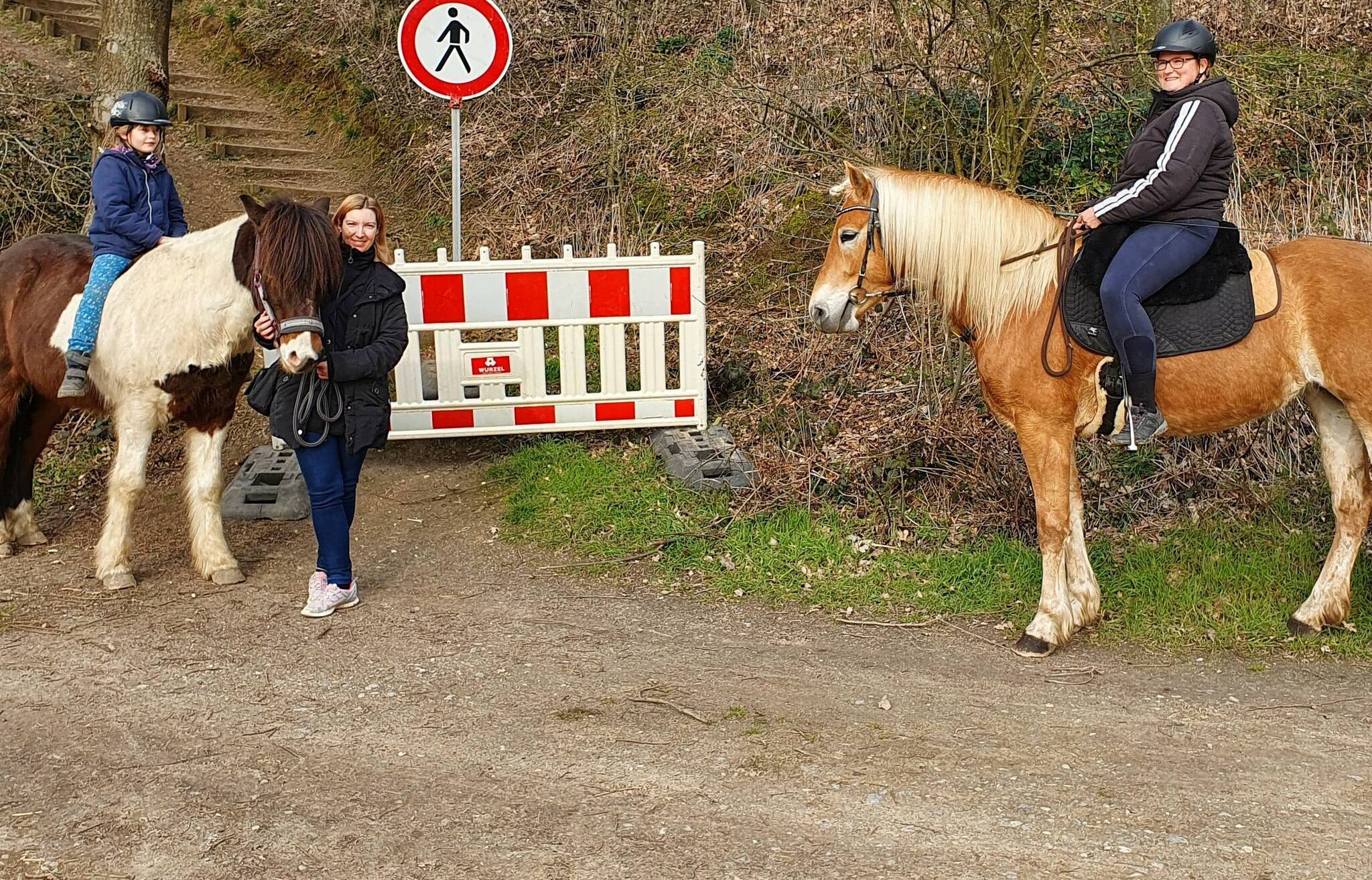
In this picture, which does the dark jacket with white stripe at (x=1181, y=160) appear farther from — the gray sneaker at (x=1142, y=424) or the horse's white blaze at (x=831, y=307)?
the horse's white blaze at (x=831, y=307)

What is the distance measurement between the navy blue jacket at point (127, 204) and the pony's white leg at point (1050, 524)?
4.61m

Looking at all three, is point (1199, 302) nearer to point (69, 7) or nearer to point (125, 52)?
point (125, 52)

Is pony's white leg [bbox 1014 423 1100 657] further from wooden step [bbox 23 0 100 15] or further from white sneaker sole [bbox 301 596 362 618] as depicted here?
wooden step [bbox 23 0 100 15]

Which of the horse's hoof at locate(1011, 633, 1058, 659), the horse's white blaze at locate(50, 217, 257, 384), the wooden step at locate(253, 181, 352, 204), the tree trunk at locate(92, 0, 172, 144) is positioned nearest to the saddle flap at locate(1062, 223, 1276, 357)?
the horse's hoof at locate(1011, 633, 1058, 659)

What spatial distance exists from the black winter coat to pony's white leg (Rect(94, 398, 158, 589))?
3.03 feet

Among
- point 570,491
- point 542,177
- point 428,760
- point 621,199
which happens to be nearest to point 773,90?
point 621,199

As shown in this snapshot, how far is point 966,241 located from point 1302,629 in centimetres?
237

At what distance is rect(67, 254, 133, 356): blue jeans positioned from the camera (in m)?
6.03

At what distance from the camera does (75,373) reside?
6.00 metres

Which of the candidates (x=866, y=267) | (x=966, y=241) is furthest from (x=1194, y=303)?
(x=866, y=267)

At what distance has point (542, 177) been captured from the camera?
1167 centimetres

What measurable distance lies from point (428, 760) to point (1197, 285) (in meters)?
3.69

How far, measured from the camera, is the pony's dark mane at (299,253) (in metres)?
5.24

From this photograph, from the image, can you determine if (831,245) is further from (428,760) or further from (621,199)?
(621,199)
